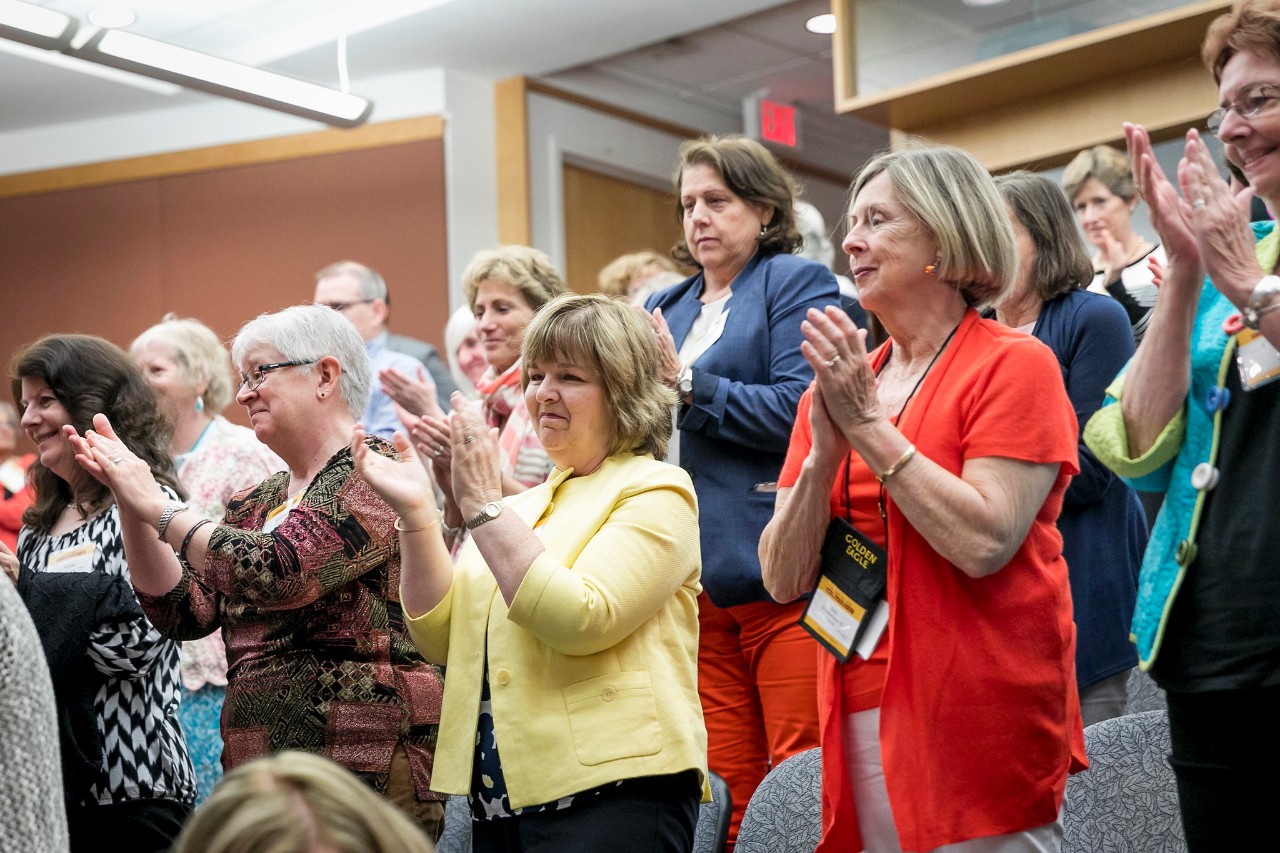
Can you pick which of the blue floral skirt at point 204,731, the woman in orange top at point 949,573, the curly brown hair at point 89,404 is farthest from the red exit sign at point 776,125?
the woman in orange top at point 949,573

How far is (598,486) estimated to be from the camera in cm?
214

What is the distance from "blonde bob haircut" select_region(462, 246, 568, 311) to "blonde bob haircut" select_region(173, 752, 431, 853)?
2606mm

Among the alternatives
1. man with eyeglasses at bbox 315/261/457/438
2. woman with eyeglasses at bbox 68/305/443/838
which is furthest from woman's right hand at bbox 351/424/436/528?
man with eyeglasses at bbox 315/261/457/438

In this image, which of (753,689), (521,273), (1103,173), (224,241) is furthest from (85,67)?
(753,689)

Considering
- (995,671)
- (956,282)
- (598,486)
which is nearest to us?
(995,671)

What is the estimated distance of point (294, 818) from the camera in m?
0.99

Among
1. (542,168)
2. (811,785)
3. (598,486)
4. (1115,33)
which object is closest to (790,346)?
(598,486)

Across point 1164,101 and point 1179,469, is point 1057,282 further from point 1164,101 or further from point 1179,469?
point 1164,101

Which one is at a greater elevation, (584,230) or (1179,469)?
(584,230)

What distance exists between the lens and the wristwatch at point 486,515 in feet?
6.41

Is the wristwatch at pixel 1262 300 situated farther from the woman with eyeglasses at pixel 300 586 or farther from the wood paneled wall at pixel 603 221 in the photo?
the wood paneled wall at pixel 603 221

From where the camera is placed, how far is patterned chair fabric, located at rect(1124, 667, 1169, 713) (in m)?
2.61

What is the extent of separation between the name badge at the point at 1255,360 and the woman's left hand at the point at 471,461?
997 millimetres

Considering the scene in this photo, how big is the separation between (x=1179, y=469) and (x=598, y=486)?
844 millimetres
